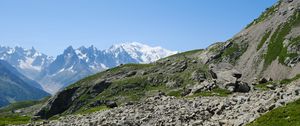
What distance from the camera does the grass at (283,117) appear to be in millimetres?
39016

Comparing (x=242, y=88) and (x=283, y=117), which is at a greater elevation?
(x=242, y=88)

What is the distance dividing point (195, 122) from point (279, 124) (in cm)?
1218

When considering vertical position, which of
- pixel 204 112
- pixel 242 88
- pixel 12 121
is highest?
pixel 12 121

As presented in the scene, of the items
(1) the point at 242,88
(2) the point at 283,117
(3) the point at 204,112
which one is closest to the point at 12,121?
(1) the point at 242,88

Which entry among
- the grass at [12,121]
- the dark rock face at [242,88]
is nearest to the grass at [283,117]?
the grass at [12,121]

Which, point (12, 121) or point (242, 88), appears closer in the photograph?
point (12, 121)

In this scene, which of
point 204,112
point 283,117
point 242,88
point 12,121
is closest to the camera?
point 283,117

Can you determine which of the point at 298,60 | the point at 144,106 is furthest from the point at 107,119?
the point at 298,60

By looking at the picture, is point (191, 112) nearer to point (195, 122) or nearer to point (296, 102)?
point (195, 122)

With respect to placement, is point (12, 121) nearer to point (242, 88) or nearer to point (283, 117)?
point (242, 88)

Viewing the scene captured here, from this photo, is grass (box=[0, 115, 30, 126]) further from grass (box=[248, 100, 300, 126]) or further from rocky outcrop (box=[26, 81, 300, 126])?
grass (box=[248, 100, 300, 126])

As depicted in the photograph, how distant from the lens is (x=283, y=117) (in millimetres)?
40438

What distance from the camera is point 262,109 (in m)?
46.3

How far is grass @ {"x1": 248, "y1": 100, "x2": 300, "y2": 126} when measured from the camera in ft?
128
